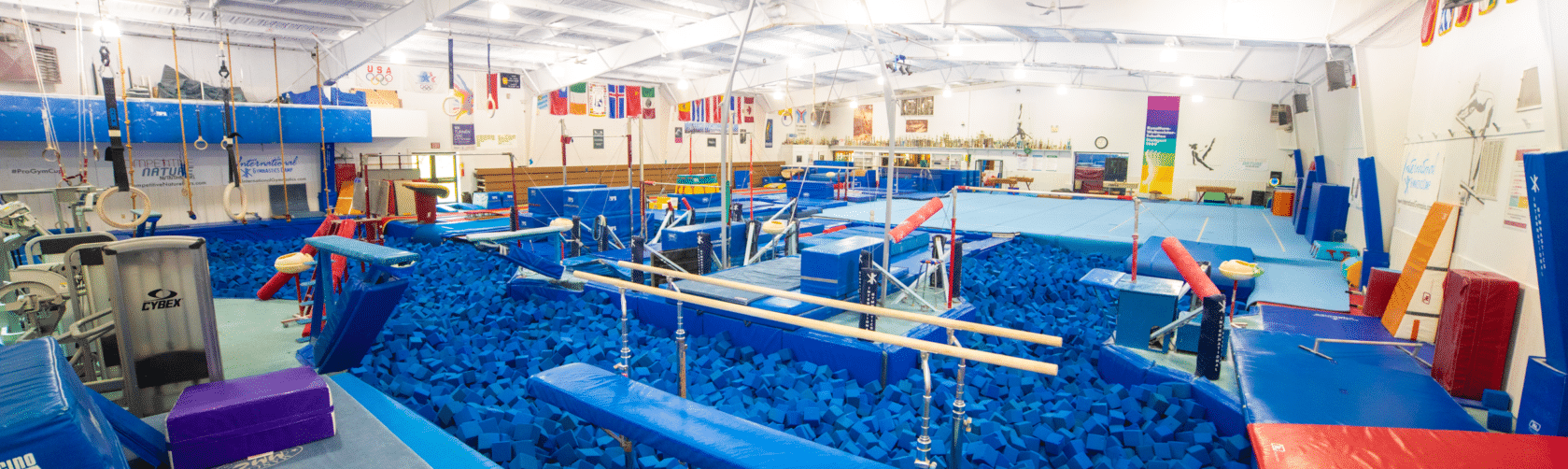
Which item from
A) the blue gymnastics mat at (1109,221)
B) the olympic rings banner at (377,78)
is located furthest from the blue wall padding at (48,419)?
the olympic rings banner at (377,78)

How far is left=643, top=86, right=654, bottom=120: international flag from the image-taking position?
67.6ft

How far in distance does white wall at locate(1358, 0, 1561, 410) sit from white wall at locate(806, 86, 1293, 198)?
12132 millimetres

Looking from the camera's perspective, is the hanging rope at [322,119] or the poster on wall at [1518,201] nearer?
the poster on wall at [1518,201]

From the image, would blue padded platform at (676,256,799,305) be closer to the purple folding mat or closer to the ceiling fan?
the purple folding mat

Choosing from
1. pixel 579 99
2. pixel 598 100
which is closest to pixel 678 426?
pixel 579 99

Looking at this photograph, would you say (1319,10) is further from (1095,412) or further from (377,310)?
(377,310)

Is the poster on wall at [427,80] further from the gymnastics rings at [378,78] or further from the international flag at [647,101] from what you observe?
the international flag at [647,101]

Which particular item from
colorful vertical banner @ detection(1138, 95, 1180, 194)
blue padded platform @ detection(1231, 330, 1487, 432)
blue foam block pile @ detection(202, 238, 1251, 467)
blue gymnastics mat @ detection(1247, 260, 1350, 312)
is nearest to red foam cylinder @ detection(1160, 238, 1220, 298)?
blue padded platform @ detection(1231, 330, 1487, 432)

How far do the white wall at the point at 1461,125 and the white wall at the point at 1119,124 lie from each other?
12.1m

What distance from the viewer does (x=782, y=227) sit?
309 inches

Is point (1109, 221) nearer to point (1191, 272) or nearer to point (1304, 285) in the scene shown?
point (1304, 285)

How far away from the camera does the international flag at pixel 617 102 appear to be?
20.0 metres

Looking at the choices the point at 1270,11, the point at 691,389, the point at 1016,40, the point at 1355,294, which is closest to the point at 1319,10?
the point at 1270,11

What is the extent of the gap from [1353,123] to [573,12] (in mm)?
11786
